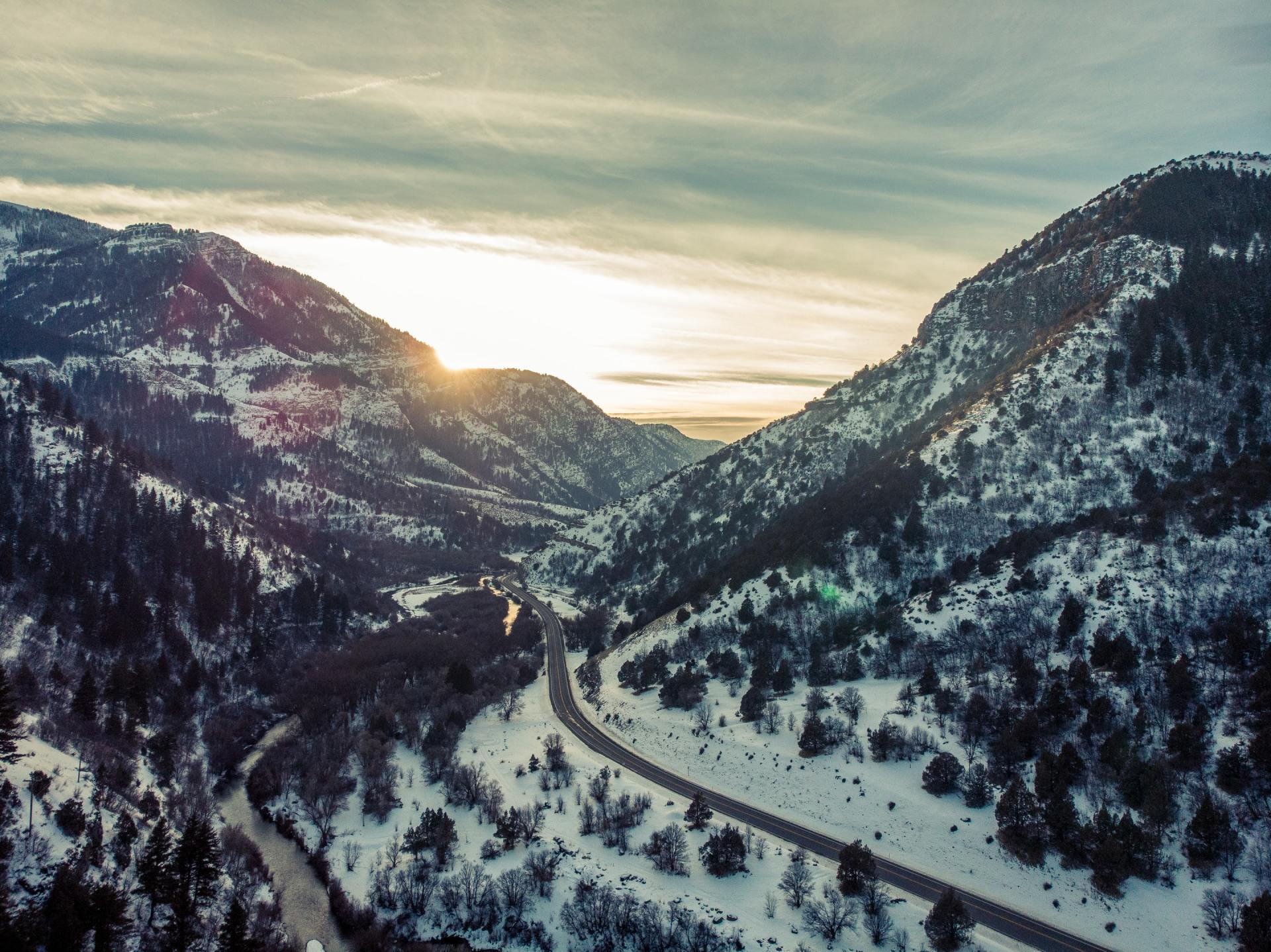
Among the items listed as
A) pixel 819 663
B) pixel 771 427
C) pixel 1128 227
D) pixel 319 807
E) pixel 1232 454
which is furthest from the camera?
pixel 771 427

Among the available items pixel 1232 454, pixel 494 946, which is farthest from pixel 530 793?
pixel 1232 454

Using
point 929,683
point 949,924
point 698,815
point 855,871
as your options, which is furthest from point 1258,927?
point 698,815

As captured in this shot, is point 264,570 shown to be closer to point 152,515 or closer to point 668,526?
point 152,515

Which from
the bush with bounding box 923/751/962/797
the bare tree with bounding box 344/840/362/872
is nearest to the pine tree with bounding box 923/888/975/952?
the bush with bounding box 923/751/962/797

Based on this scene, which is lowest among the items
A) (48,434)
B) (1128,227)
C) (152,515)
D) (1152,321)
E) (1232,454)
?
(152,515)

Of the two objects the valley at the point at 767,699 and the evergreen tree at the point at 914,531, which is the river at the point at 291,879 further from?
the evergreen tree at the point at 914,531

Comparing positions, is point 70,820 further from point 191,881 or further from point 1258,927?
point 1258,927

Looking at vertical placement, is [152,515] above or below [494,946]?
above
